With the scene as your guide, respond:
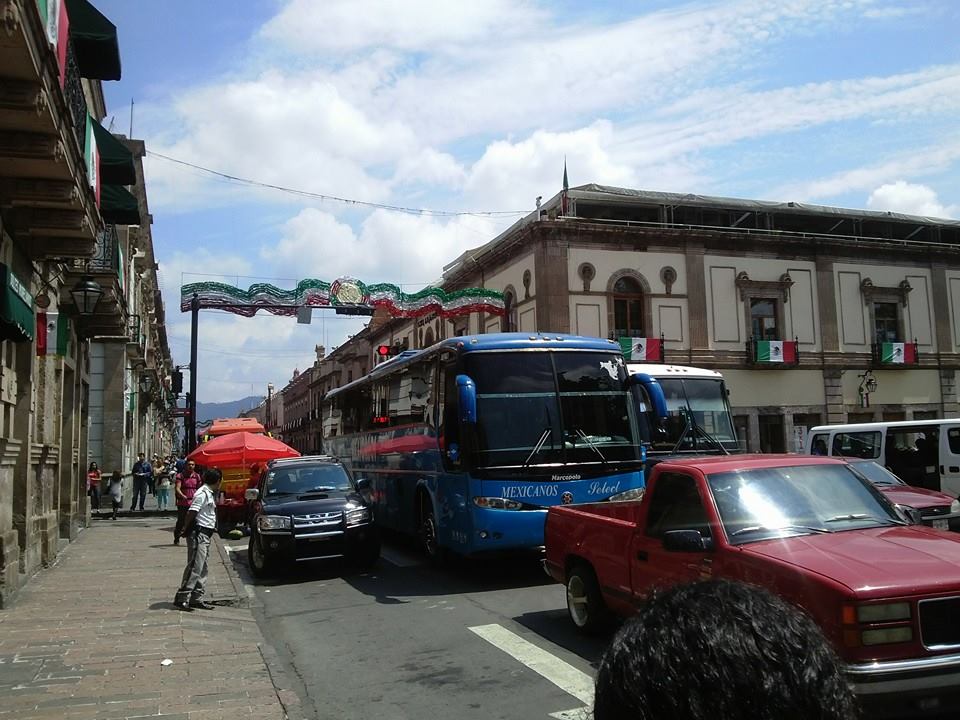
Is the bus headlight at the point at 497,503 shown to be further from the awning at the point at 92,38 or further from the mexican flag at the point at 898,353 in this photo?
the mexican flag at the point at 898,353

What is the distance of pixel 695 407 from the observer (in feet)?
59.4

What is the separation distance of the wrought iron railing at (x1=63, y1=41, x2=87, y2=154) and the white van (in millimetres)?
15631

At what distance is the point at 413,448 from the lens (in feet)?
45.8

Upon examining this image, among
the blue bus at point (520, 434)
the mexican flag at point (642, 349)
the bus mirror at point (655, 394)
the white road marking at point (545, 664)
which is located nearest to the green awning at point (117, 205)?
the blue bus at point (520, 434)

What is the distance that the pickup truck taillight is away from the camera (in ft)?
15.8

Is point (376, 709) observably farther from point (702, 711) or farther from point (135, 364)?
point (135, 364)

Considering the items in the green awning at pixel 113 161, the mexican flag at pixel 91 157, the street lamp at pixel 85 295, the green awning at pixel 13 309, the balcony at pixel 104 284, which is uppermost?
the green awning at pixel 113 161

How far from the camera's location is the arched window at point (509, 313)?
36438mm

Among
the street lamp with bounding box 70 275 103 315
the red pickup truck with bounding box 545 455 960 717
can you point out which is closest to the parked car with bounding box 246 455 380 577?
the street lamp with bounding box 70 275 103 315

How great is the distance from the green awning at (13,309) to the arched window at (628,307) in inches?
1040

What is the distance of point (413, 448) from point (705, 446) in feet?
22.9

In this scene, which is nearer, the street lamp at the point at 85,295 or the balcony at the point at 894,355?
the street lamp at the point at 85,295

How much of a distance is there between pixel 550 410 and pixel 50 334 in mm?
7594

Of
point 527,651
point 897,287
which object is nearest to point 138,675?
point 527,651
